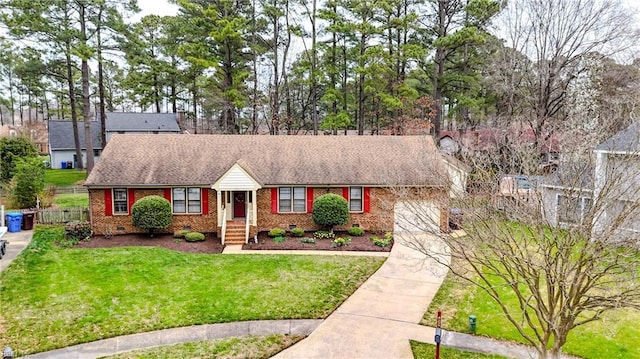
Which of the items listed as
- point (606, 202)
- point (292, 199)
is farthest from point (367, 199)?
point (606, 202)

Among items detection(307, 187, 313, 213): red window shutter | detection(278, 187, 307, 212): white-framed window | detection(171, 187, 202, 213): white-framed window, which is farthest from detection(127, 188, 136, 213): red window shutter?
detection(307, 187, 313, 213): red window shutter

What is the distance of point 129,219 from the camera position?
18672 mm

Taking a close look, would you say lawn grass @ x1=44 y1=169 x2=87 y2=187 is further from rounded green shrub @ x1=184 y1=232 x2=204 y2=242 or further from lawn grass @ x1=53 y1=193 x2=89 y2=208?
rounded green shrub @ x1=184 y1=232 x2=204 y2=242

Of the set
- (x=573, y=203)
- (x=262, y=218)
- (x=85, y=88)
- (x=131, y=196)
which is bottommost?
(x=262, y=218)

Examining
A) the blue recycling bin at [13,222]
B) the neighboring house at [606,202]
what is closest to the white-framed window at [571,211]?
the neighboring house at [606,202]

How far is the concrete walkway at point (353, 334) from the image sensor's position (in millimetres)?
9141

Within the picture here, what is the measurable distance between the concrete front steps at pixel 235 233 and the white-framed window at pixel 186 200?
Result: 1792 mm

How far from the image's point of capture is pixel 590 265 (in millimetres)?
6516

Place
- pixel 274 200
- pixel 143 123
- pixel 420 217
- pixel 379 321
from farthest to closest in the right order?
pixel 143 123, pixel 274 200, pixel 379 321, pixel 420 217

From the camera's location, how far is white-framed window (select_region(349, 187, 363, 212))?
19609 millimetres

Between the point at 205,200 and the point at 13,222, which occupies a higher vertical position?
Result: the point at 205,200

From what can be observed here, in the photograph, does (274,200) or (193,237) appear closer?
(193,237)

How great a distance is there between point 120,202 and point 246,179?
573 centimetres

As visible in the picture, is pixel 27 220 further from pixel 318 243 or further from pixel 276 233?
pixel 318 243
